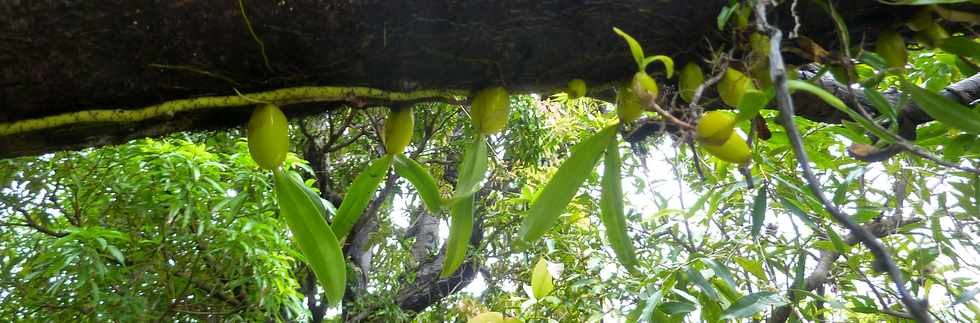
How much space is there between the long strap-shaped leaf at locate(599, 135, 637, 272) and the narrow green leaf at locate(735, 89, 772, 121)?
0.13 m

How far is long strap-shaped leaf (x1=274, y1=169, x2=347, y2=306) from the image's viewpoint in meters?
0.60

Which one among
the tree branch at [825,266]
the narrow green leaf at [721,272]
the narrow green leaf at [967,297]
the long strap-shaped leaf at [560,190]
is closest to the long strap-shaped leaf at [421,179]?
the long strap-shaped leaf at [560,190]

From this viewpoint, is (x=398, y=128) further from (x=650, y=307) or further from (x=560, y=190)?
(x=650, y=307)

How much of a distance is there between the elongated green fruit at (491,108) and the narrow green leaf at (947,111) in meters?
0.33

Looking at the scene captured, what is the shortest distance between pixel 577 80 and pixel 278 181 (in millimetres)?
281

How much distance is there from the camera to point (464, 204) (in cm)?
65

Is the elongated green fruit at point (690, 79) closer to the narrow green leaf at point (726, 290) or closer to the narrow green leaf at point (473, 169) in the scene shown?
the narrow green leaf at point (473, 169)

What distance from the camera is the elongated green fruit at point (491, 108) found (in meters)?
0.57

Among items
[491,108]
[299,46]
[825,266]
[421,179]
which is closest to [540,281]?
[421,179]

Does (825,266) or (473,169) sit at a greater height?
(825,266)

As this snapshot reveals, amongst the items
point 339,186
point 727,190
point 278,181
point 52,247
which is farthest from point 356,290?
point 278,181

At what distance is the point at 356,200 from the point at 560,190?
0.23 meters

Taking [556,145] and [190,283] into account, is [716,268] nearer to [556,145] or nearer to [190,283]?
[556,145]

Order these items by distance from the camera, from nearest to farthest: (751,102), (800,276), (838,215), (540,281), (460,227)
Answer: (838,215) < (751,102) < (460,227) < (800,276) < (540,281)
